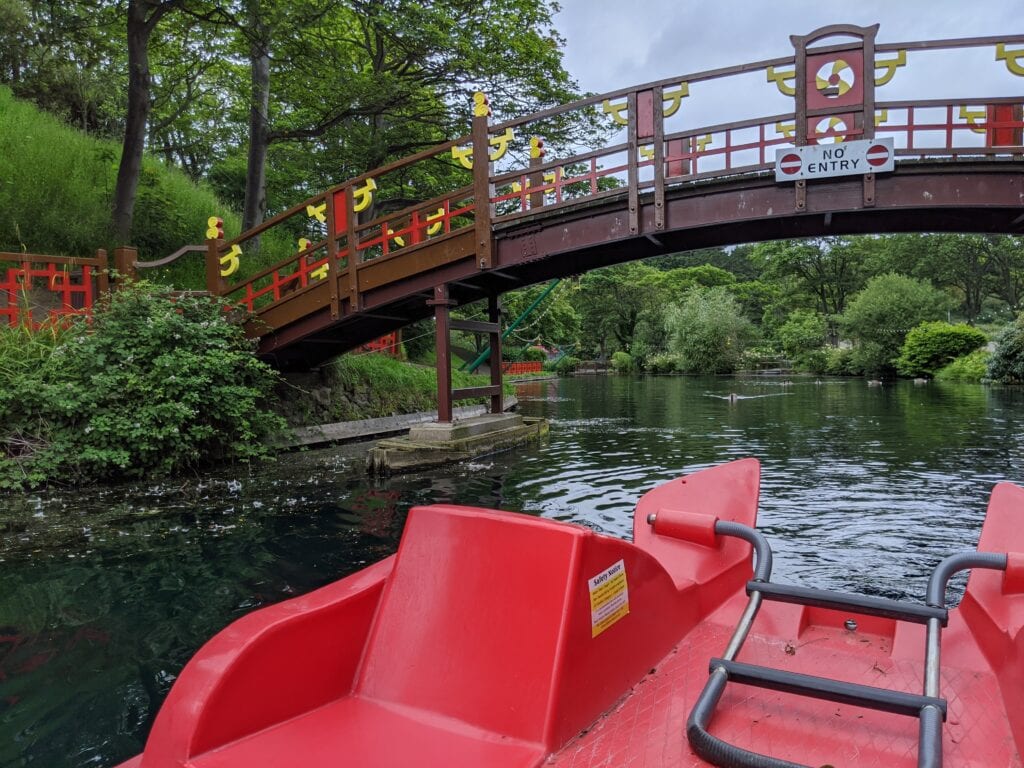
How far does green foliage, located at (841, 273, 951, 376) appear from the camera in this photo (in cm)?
3716

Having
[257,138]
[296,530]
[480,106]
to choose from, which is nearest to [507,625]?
[296,530]

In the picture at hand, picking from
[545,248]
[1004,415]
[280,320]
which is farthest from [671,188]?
[1004,415]

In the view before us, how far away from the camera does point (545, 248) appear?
959cm

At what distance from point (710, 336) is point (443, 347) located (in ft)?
131

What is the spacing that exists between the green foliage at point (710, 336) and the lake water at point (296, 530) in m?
34.1

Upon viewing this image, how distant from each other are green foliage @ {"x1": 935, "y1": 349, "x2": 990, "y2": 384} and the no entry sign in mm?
26613

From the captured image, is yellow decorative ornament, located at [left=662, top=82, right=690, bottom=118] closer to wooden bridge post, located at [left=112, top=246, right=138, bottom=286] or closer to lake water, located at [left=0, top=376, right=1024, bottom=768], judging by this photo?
lake water, located at [left=0, top=376, right=1024, bottom=768]

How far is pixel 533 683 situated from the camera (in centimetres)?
186

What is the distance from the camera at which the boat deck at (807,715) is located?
1856 millimetres

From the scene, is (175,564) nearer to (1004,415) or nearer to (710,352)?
(1004,415)

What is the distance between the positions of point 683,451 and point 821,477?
2.76 meters

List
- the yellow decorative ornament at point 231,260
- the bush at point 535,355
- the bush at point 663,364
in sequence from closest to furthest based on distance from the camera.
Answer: the yellow decorative ornament at point 231,260 < the bush at point 535,355 < the bush at point 663,364

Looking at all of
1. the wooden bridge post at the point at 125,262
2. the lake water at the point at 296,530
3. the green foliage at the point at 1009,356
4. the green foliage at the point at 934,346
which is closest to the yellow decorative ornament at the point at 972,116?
the lake water at the point at 296,530

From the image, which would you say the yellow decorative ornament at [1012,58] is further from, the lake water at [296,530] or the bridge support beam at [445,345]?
the bridge support beam at [445,345]
